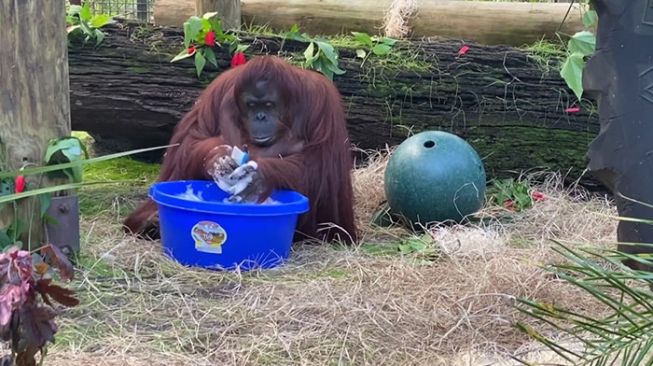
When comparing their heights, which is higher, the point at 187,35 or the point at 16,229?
the point at 187,35

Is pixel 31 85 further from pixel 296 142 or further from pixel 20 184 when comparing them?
pixel 296 142

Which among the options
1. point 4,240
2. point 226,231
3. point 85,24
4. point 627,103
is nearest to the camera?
point 627,103

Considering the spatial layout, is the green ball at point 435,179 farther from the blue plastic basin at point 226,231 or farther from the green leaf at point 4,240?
the green leaf at point 4,240

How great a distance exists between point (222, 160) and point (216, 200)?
0.16 metres

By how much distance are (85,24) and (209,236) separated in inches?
64.7

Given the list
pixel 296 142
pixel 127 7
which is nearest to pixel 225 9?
pixel 296 142

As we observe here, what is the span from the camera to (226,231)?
2.89 meters

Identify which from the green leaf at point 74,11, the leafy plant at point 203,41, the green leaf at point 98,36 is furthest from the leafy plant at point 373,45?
the green leaf at point 74,11

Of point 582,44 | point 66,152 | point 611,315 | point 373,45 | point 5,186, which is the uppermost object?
point 611,315

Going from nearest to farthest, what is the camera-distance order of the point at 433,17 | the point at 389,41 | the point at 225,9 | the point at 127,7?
the point at 389,41
the point at 225,9
the point at 433,17
the point at 127,7

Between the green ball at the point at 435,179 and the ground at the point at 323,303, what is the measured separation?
0.11m

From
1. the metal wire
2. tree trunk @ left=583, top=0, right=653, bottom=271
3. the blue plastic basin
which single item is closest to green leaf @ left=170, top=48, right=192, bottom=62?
the blue plastic basin

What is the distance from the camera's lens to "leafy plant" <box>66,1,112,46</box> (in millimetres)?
4078

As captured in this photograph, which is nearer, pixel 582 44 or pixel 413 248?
pixel 413 248
